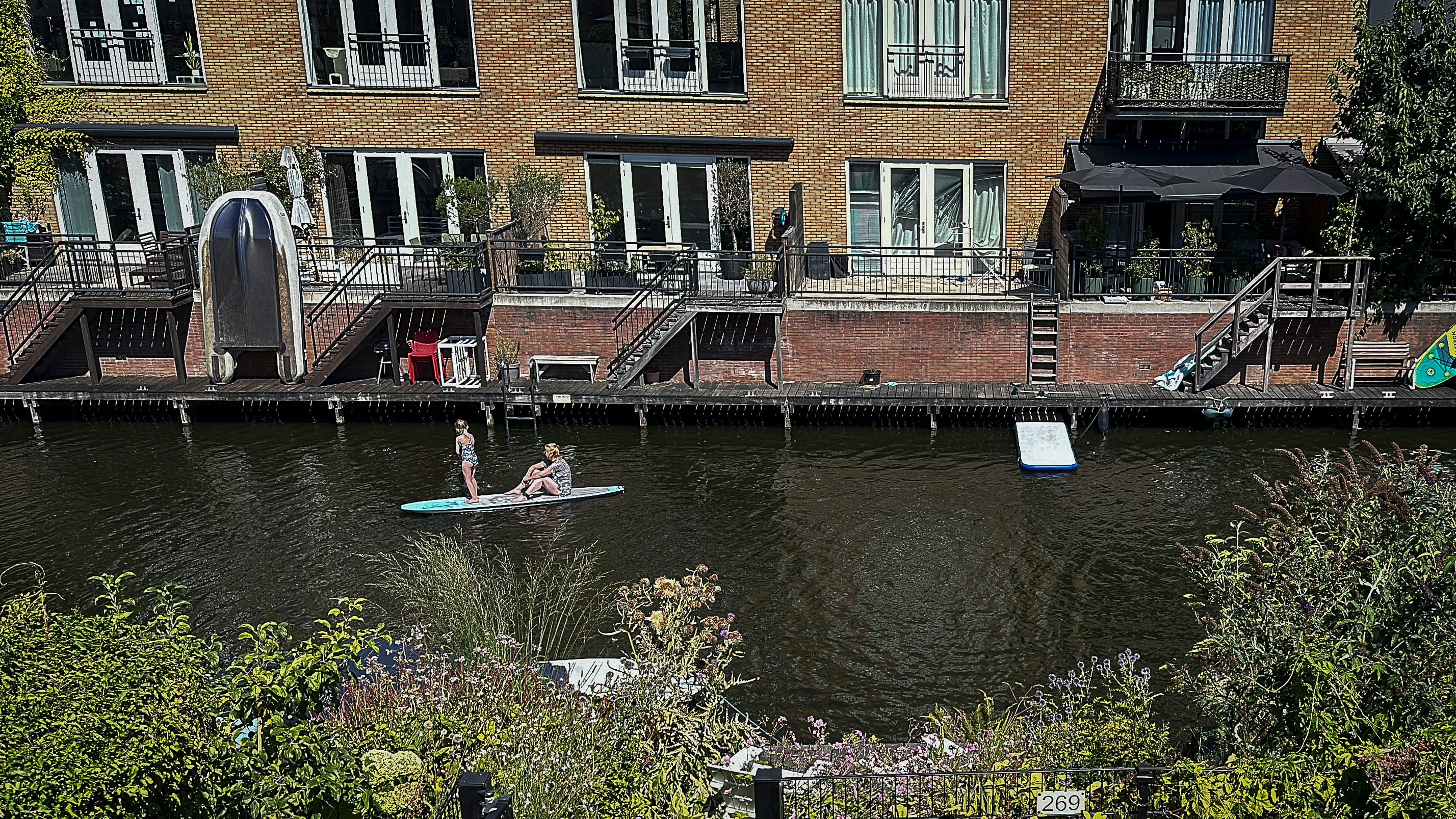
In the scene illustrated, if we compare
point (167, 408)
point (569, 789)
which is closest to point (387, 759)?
point (569, 789)

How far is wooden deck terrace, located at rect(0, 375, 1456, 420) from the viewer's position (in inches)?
817

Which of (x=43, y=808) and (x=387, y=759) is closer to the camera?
(x=43, y=808)

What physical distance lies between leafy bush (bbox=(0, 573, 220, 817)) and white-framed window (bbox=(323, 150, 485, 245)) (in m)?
19.5

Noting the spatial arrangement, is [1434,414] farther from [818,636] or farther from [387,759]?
[387,759]

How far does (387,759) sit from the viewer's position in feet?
24.9

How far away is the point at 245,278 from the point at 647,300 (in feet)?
24.5

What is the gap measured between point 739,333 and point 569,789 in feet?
50.7

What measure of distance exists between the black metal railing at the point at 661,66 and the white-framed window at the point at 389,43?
320 centimetres

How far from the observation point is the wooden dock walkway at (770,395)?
68.1 ft

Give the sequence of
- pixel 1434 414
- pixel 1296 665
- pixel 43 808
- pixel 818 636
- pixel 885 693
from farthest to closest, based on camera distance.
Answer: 1. pixel 1434 414
2. pixel 818 636
3. pixel 885 693
4. pixel 1296 665
5. pixel 43 808

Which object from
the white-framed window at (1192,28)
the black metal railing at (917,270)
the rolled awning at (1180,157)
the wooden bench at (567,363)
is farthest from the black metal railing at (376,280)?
the white-framed window at (1192,28)

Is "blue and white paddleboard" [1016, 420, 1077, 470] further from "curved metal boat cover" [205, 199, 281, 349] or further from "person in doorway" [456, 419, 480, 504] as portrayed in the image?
"curved metal boat cover" [205, 199, 281, 349]

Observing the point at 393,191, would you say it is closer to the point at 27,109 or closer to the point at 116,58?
the point at 116,58

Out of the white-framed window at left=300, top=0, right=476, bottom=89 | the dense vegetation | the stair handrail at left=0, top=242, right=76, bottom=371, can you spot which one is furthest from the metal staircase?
the stair handrail at left=0, top=242, right=76, bottom=371
